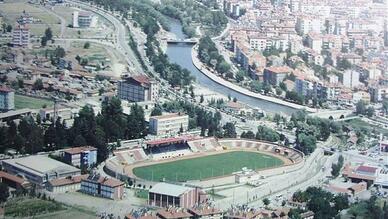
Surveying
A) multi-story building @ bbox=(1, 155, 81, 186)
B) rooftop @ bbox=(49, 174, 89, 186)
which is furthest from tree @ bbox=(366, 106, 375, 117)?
rooftop @ bbox=(49, 174, 89, 186)

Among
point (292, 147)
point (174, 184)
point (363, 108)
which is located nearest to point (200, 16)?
point (363, 108)

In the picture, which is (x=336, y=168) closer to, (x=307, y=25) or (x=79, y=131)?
(x=79, y=131)

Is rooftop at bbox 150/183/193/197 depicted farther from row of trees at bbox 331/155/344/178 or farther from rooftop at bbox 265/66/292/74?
rooftop at bbox 265/66/292/74

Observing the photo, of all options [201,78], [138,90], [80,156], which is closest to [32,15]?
[201,78]

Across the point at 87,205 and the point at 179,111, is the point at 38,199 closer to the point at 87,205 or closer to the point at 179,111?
the point at 87,205

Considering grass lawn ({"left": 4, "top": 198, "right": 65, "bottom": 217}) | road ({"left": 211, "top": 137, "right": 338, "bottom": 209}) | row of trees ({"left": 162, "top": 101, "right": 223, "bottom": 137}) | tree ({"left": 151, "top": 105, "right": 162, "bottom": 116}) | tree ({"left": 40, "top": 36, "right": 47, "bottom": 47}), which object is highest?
tree ({"left": 40, "top": 36, "right": 47, "bottom": 47})

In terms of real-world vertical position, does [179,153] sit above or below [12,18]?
below
